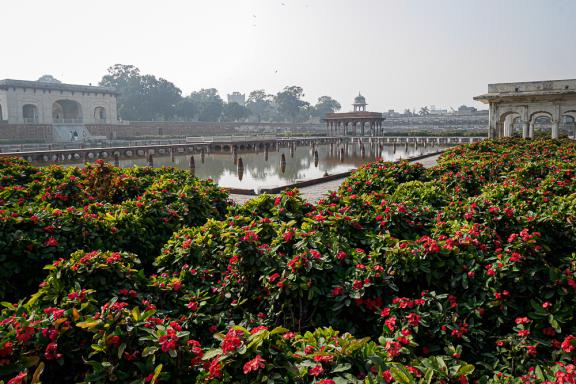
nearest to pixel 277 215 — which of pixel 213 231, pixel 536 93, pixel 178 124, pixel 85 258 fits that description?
pixel 213 231

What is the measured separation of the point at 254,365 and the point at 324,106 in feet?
398

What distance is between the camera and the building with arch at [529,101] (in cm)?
2756

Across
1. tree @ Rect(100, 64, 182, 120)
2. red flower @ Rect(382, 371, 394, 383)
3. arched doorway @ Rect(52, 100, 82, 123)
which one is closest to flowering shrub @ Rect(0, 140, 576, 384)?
red flower @ Rect(382, 371, 394, 383)

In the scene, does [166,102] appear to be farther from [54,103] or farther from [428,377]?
[428,377]

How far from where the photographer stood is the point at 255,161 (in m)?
36.5

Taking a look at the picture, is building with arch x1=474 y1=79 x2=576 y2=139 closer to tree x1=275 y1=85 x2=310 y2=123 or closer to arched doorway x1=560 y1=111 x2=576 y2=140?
arched doorway x1=560 y1=111 x2=576 y2=140

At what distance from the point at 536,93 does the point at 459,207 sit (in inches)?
1067

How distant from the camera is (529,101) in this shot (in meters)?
28.6

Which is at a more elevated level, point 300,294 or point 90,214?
point 90,214

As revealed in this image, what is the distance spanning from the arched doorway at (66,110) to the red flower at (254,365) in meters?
59.5

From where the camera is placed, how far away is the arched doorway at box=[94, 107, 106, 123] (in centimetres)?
5673

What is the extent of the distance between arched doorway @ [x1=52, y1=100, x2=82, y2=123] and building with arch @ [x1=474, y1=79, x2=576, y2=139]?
4729 cm

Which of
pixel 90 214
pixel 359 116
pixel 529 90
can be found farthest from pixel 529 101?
pixel 90 214

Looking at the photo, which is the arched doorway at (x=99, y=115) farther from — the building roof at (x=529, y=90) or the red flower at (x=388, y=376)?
the red flower at (x=388, y=376)
